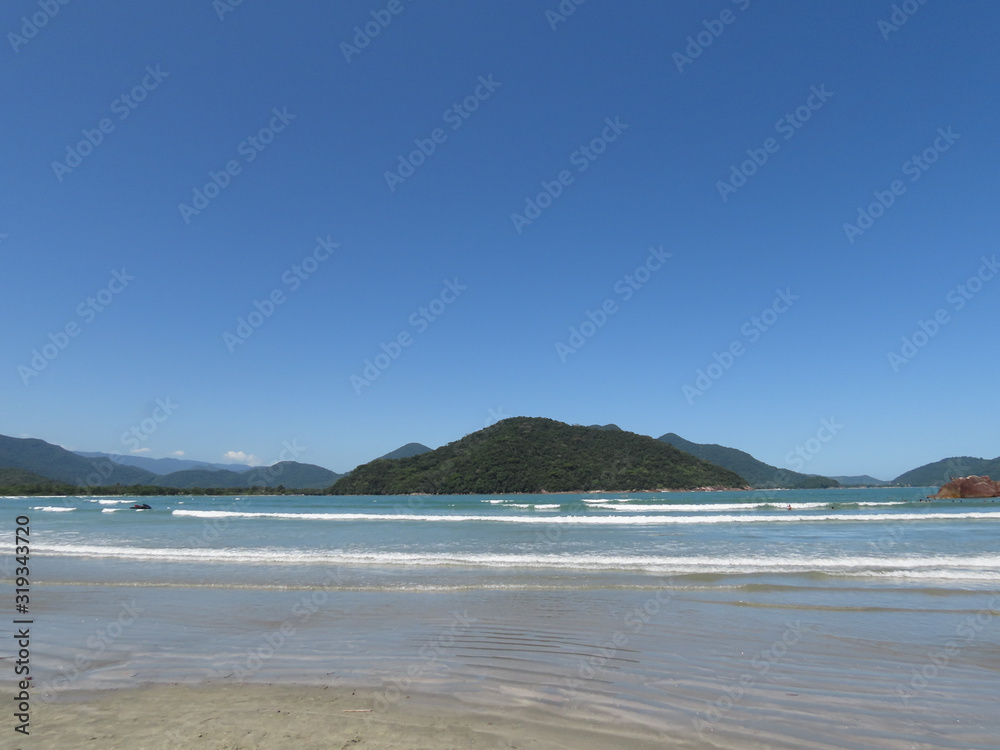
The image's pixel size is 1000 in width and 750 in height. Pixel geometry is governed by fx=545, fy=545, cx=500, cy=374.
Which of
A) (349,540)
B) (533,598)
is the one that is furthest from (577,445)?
(533,598)

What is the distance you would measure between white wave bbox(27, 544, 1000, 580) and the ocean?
127 mm

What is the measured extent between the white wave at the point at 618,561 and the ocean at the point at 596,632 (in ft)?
0.42

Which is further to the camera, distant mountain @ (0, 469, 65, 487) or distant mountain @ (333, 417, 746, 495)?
distant mountain @ (0, 469, 65, 487)

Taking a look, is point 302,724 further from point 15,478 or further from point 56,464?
point 56,464

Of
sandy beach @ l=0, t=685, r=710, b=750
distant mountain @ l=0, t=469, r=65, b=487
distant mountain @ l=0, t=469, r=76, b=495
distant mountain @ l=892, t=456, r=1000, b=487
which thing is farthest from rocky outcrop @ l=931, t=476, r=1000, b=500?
distant mountain @ l=0, t=469, r=65, b=487

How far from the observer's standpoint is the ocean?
5.41m

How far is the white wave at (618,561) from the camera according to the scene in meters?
13.4

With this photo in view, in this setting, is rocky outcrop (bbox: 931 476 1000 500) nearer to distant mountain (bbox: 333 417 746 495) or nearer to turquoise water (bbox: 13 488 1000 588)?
distant mountain (bbox: 333 417 746 495)

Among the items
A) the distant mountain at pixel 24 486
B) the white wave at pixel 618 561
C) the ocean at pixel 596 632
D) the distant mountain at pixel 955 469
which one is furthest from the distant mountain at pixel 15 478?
the distant mountain at pixel 955 469

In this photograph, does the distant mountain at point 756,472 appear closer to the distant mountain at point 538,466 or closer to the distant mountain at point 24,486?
the distant mountain at point 538,466

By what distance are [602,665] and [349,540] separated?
1696 centimetres

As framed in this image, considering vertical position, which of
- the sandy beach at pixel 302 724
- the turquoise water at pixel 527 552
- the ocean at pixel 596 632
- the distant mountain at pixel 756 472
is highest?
the sandy beach at pixel 302 724

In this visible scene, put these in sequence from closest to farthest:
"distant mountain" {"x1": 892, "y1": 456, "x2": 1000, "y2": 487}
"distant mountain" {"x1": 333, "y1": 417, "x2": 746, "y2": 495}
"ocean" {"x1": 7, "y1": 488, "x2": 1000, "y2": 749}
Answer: "ocean" {"x1": 7, "y1": 488, "x2": 1000, "y2": 749}, "distant mountain" {"x1": 333, "y1": 417, "x2": 746, "y2": 495}, "distant mountain" {"x1": 892, "y1": 456, "x2": 1000, "y2": 487}

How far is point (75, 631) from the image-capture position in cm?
848
